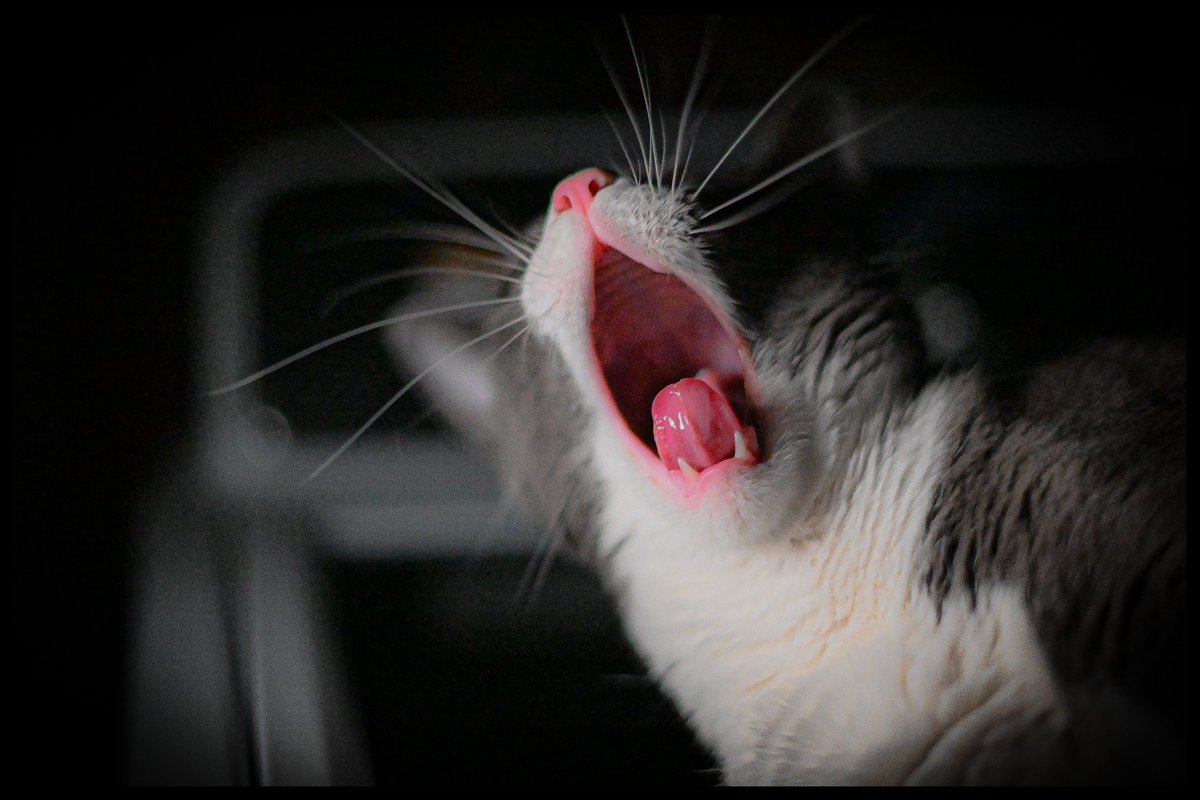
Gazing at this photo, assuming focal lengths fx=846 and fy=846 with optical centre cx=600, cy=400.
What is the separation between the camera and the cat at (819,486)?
0.57m

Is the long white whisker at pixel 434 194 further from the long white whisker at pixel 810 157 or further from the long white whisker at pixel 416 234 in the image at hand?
the long white whisker at pixel 810 157

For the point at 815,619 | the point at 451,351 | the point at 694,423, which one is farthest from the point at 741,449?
the point at 451,351

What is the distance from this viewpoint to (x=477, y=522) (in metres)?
0.68

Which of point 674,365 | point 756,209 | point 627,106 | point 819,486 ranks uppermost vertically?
point 627,106

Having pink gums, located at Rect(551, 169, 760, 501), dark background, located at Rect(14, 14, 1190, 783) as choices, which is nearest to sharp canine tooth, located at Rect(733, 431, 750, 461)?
pink gums, located at Rect(551, 169, 760, 501)

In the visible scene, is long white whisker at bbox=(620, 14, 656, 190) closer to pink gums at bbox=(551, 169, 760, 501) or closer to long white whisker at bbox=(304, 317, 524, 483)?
pink gums at bbox=(551, 169, 760, 501)

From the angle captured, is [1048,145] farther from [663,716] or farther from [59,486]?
[59,486]

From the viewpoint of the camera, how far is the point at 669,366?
Answer: 67 cm

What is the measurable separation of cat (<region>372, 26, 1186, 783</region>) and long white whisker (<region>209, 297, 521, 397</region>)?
0.02 meters

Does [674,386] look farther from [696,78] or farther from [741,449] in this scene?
[696,78]

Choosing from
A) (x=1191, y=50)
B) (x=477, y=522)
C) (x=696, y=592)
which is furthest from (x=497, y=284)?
(x=1191, y=50)

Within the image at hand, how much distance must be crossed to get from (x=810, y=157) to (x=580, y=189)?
181mm

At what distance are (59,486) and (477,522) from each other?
1.14 feet

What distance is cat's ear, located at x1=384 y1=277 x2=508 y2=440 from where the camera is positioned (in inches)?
27.1
